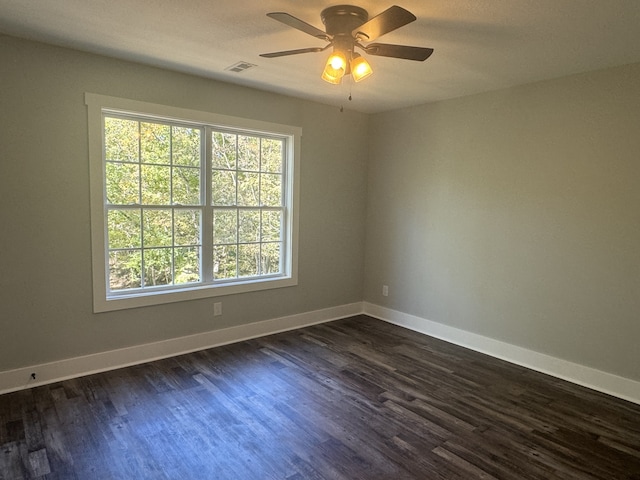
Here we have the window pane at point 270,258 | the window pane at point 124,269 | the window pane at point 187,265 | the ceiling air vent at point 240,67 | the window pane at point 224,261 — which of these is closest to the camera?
the ceiling air vent at point 240,67

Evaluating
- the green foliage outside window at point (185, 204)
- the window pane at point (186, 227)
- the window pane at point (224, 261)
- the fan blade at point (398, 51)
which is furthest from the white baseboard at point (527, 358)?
the fan blade at point (398, 51)

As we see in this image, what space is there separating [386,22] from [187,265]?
8.98 feet

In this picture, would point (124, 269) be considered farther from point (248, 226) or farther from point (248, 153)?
point (248, 153)

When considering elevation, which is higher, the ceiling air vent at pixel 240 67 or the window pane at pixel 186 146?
the ceiling air vent at pixel 240 67

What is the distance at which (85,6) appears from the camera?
2.25 metres

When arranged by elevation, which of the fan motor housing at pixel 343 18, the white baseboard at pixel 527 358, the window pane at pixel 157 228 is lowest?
the white baseboard at pixel 527 358

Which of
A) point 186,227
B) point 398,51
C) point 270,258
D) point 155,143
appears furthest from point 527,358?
point 155,143

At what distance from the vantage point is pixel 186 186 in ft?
11.9

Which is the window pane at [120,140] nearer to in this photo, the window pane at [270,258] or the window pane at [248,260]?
the window pane at [248,260]

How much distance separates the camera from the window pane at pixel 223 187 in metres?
3.80

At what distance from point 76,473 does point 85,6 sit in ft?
8.41

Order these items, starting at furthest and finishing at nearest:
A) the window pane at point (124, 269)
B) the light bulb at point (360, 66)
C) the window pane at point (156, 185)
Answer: the window pane at point (156, 185) < the window pane at point (124, 269) < the light bulb at point (360, 66)

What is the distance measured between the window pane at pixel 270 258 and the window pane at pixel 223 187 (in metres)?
0.64

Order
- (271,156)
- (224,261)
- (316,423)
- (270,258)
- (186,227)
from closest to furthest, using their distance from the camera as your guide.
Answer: (316,423), (186,227), (224,261), (271,156), (270,258)
